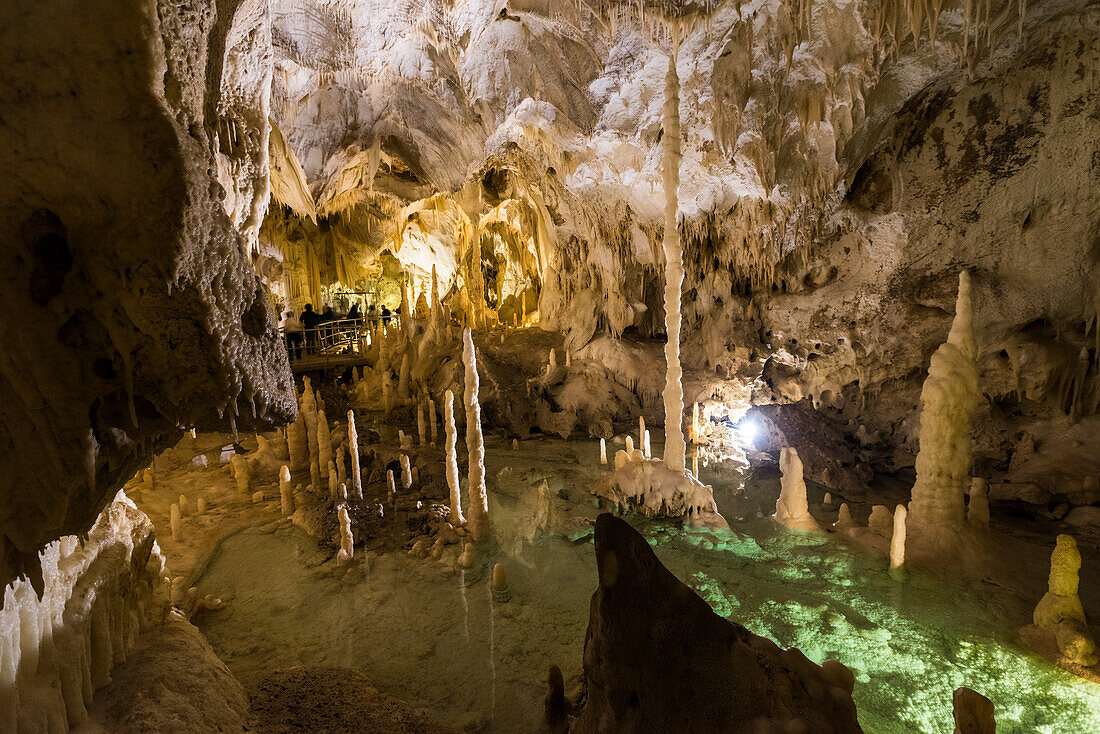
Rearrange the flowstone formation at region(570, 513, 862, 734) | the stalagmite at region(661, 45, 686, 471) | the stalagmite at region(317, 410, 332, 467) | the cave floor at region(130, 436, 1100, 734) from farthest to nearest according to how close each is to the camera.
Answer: the stalagmite at region(317, 410, 332, 467), the stalagmite at region(661, 45, 686, 471), the cave floor at region(130, 436, 1100, 734), the flowstone formation at region(570, 513, 862, 734)

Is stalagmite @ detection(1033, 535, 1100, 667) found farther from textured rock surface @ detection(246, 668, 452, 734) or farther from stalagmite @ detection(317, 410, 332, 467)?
stalagmite @ detection(317, 410, 332, 467)

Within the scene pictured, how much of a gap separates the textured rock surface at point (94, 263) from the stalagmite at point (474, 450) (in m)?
4.81

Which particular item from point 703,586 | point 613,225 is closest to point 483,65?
point 613,225

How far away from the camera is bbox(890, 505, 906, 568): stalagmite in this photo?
5969 millimetres

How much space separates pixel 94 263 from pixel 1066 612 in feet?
25.8

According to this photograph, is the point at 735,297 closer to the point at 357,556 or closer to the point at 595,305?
the point at 595,305

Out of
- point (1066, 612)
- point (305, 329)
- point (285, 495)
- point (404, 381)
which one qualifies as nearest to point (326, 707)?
point (285, 495)

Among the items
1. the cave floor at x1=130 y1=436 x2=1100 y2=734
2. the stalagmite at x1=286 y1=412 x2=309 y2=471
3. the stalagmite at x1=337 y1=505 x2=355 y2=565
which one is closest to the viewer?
the cave floor at x1=130 y1=436 x2=1100 y2=734

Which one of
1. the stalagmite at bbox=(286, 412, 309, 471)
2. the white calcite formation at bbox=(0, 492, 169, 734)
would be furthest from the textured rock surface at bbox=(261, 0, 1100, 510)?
the white calcite formation at bbox=(0, 492, 169, 734)

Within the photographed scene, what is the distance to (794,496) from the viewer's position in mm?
7668

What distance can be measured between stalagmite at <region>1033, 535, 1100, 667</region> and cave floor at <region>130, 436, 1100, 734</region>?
28 cm

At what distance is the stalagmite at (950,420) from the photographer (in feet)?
19.9

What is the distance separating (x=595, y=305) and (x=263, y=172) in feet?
37.5

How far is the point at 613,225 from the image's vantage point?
1398 cm
